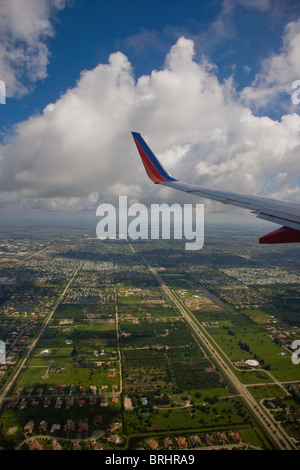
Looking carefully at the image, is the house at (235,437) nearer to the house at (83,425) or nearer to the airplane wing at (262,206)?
the house at (83,425)

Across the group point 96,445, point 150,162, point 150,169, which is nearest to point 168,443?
point 96,445

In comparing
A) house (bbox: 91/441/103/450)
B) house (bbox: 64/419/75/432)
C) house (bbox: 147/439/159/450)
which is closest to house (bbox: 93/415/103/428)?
house (bbox: 91/441/103/450)

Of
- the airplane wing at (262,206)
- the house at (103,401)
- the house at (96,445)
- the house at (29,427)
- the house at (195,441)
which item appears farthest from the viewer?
the house at (103,401)

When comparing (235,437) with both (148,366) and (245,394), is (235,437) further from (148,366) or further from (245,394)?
(148,366)

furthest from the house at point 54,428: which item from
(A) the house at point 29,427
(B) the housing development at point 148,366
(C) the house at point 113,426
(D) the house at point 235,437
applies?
(D) the house at point 235,437

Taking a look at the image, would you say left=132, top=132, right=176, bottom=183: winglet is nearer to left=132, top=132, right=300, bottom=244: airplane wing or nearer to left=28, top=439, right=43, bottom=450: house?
left=132, top=132, right=300, bottom=244: airplane wing

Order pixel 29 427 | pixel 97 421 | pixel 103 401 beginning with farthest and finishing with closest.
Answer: pixel 103 401 < pixel 97 421 < pixel 29 427
